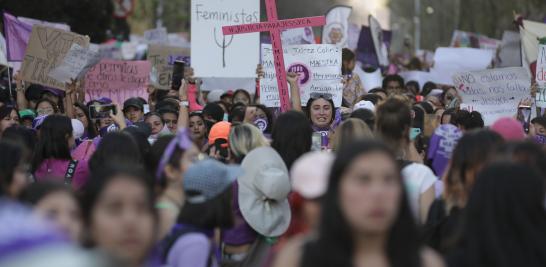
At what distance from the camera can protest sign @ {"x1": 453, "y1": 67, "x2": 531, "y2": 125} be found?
11.4m

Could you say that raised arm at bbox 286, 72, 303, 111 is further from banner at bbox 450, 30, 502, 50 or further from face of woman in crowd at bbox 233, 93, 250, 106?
banner at bbox 450, 30, 502, 50

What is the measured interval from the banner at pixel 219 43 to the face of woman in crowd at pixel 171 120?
1.98 metres

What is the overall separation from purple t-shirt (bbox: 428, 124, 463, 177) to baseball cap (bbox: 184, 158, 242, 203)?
6.08 feet

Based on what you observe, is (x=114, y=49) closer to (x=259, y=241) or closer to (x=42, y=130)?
(x=42, y=130)

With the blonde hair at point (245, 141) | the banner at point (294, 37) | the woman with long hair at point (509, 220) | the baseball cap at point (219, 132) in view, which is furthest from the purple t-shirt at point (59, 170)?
the banner at point (294, 37)

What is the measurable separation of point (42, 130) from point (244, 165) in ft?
6.59

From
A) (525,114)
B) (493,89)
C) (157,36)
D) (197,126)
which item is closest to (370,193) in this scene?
(197,126)

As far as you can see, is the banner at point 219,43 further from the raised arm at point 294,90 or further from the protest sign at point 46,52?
the raised arm at point 294,90

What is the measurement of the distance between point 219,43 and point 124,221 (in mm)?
9150

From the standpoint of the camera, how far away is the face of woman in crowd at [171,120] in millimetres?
10477

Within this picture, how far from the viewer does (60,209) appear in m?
4.16

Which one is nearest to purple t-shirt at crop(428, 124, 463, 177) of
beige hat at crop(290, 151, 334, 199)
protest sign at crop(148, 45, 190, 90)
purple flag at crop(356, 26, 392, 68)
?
beige hat at crop(290, 151, 334, 199)

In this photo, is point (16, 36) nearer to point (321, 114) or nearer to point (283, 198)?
point (321, 114)

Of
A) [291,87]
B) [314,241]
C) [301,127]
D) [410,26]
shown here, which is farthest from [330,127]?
[410,26]
